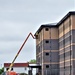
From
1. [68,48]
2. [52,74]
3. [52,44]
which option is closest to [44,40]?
[52,44]

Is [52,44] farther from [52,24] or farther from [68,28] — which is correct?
[68,28]

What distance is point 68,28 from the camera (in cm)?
8988

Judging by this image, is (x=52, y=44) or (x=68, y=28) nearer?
(x=68, y=28)

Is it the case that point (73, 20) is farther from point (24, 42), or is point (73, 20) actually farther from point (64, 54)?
point (24, 42)

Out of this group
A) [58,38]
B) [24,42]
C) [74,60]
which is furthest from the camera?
[24,42]

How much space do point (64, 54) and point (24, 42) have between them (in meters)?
26.4

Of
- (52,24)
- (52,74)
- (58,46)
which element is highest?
(52,24)

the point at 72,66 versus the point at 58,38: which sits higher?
the point at 58,38

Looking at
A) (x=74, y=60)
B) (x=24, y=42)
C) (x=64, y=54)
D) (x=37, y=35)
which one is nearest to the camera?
(x=74, y=60)

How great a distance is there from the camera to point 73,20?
278 ft

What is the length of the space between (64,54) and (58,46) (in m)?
11.9

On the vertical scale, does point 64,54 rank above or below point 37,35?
below

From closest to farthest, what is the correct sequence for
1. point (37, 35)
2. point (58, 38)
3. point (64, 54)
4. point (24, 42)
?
point (64, 54), point (58, 38), point (24, 42), point (37, 35)

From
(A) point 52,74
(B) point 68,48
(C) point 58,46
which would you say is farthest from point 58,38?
(B) point 68,48
